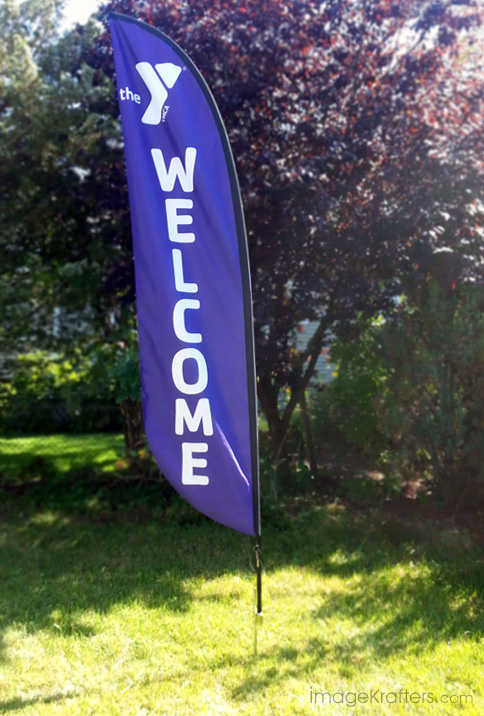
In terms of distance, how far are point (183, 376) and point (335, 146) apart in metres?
3.20

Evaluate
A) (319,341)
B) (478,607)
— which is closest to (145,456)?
(319,341)

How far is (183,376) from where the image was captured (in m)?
3.80

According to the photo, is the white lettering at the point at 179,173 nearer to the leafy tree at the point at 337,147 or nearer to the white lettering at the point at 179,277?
the white lettering at the point at 179,277

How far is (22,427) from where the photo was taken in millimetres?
8188

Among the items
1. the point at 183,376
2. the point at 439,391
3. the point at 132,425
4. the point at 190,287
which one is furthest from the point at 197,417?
the point at 132,425

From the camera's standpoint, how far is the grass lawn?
136 inches

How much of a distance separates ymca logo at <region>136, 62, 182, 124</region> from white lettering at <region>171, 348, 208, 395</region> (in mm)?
1351

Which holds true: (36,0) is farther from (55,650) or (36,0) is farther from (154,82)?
(55,650)

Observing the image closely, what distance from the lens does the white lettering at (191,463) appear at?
3.78 meters

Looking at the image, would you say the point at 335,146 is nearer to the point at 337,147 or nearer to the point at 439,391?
the point at 337,147

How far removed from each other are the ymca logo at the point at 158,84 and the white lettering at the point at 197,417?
163 cm

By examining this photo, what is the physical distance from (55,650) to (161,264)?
2300 millimetres

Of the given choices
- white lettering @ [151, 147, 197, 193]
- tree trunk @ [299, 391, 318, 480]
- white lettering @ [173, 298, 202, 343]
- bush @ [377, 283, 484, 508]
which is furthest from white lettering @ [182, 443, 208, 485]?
tree trunk @ [299, 391, 318, 480]

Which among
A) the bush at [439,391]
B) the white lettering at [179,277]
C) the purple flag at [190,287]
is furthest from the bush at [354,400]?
the white lettering at [179,277]
